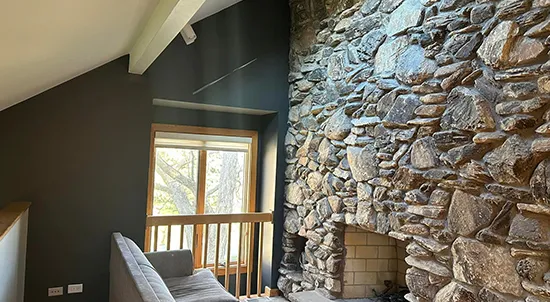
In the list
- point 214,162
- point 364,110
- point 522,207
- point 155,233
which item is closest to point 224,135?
point 214,162

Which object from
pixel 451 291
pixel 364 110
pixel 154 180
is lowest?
pixel 451 291

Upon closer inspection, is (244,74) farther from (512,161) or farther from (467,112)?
(512,161)

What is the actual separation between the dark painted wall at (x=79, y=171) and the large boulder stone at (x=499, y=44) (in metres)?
3.34

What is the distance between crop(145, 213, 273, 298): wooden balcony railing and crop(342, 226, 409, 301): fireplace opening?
4.04 feet

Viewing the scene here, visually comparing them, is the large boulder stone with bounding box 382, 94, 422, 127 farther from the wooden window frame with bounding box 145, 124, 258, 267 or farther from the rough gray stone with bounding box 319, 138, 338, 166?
the wooden window frame with bounding box 145, 124, 258, 267

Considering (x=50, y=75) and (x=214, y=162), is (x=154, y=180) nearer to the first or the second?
(x=214, y=162)

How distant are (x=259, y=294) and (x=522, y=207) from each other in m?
A: 3.55

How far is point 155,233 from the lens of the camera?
4516 millimetres

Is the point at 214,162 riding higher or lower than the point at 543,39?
lower

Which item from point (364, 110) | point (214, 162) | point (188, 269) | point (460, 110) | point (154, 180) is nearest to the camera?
point (460, 110)

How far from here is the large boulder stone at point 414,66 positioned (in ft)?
9.63

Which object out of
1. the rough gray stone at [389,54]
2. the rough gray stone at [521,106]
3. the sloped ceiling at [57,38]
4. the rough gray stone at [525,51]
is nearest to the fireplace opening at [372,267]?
the rough gray stone at [389,54]

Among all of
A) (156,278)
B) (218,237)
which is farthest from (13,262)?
(218,237)

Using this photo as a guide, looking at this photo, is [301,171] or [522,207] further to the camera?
[301,171]
